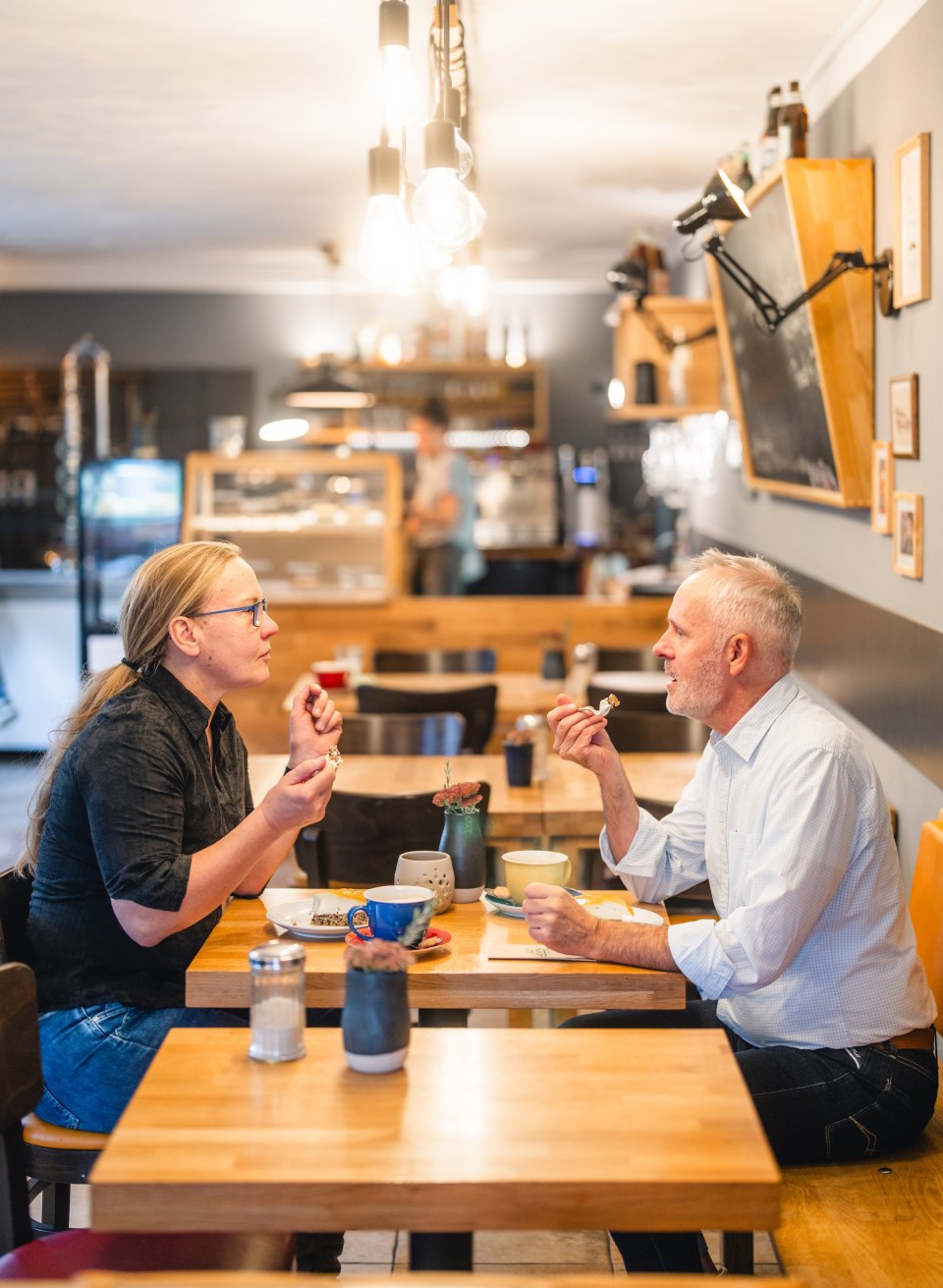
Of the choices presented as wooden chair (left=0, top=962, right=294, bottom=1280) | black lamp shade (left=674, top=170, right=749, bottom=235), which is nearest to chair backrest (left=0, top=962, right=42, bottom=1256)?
wooden chair (left=0, top=962, right=294, bottom=1280)

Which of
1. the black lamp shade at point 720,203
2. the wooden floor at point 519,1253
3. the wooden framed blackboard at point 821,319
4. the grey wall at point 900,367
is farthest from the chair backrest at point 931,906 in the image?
the black lamp shade at point 720,203

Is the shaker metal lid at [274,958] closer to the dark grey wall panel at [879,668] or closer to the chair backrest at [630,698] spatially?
the dark grey wall panel at [879,668]

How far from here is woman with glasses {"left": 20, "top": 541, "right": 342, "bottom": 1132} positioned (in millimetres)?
2268

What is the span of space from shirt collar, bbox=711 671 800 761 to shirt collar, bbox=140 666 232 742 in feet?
3.03

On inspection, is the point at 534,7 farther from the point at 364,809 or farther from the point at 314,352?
the point at 314,352

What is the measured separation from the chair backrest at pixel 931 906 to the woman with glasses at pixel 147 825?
1155mm

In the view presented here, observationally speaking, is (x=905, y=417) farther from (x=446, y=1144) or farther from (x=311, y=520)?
(x=311, y=520)

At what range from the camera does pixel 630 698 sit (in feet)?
15.8

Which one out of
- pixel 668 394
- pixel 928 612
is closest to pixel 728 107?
pixel 668 394

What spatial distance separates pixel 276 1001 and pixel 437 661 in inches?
160

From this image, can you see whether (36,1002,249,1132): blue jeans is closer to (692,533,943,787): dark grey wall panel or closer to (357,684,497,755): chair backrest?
(692,533,943,787): dark grey wall panel

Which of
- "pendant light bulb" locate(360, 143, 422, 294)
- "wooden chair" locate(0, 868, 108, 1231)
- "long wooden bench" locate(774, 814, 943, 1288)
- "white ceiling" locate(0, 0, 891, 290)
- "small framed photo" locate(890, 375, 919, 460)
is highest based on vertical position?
"white ceiling" locate(0, 0, 891, 290)

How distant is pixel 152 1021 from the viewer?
92.4 inches

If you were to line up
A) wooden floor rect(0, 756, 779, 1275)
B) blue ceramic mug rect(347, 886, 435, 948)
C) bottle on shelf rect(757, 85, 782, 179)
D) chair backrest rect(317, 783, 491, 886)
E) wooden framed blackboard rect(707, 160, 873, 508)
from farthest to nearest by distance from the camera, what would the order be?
bottle on shelf rect(757, 85, 782, 179)
wooden framed blackboard rect(707, 160, 873, 508)
chair backrest rect(317, 783, 491, 886)
wooden floor rect(0, 756, 779, 1275)
blue ceramic mug rect(347, 886, 435, 948)
